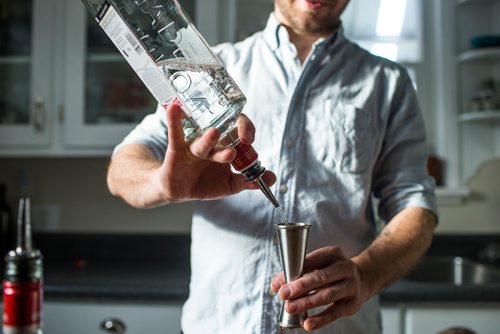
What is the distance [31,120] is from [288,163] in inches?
51.9

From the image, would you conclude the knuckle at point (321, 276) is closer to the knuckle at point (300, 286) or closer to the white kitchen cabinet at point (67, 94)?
the knuckle at point (300, 286)

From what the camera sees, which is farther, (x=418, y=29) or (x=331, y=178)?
(x=418, y=29)

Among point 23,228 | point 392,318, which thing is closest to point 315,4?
point 23,228

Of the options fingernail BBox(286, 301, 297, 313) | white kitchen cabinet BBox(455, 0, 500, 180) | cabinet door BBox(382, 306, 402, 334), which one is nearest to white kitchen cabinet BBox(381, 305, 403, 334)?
cabinet door BBox(382, 306, 402, 334)

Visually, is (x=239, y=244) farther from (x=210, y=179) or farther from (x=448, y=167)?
(x=448, y=167)

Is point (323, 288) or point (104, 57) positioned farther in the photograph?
point (104, 57)

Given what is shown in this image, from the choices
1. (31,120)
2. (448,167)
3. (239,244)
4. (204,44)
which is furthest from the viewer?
(448,167)

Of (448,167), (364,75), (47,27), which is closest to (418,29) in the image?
(448,167)

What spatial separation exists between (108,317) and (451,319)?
96cm

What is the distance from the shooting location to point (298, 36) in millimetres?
1154

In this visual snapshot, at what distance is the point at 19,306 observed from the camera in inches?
19.9

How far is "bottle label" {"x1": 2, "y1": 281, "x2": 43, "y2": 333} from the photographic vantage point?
0.50 meters

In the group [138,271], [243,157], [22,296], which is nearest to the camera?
[22,296]

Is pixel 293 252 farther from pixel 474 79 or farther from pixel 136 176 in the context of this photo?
pixel 474 79
